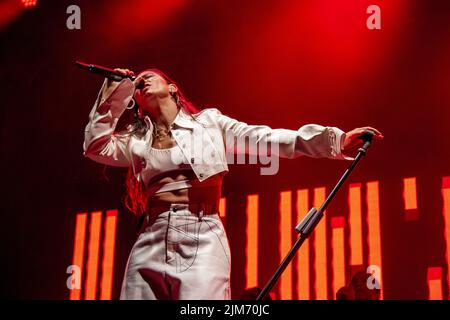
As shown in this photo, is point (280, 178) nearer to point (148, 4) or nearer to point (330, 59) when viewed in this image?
A: point (330, 59)

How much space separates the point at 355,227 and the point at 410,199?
42 cm

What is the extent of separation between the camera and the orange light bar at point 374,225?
4.21 meters

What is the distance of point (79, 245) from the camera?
16.4ft

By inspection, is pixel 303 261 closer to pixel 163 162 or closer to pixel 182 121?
pixel 182 121

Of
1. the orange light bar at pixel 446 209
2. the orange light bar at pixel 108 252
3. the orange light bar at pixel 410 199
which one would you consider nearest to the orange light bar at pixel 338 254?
the orange light bar at pixel 410 199

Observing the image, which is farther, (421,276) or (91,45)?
(91,45)

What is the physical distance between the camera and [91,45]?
4.92 metres

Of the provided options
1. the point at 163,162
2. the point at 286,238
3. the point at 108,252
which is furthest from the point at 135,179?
the point at 108,252

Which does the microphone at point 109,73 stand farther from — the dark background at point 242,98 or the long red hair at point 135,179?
the dark background at point 242,98

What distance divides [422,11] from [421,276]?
1.77m

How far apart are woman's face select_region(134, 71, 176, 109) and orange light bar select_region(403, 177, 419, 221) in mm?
2240
